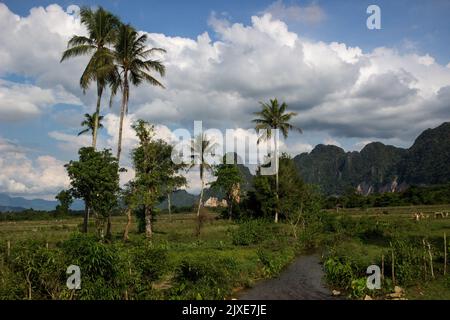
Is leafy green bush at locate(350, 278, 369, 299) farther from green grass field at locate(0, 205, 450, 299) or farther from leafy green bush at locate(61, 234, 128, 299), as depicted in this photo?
leafy green bush at locate(61, 234, 128, 299)

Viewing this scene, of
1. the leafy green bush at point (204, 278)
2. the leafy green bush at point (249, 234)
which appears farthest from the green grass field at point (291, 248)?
the leafy green bush at point (249, 234)

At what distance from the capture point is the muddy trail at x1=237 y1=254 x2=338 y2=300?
2025 centimetres

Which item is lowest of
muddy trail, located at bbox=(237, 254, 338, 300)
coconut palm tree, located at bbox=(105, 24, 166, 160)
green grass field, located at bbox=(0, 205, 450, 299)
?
muddy trail, located at bbox=(237, 254, 338, 300)

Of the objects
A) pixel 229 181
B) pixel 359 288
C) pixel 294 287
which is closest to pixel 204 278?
pixel 294 287

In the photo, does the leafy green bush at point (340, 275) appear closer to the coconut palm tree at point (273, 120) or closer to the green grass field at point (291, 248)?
the green grass field at point (291, 248)

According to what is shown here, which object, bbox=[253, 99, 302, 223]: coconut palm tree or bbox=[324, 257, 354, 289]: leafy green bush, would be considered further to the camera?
bbox=[253, 99, 302, 223]: coconut palm tree

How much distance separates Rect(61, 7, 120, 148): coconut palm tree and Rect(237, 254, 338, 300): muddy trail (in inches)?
715

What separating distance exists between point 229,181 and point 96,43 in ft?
115

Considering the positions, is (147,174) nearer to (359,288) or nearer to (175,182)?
(175,182)

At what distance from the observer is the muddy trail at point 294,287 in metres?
20.2

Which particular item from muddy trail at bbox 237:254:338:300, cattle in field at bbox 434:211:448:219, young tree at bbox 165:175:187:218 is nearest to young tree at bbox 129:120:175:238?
young tree at bbox 165:175:187:218

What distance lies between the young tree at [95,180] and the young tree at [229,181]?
3303 centimetres

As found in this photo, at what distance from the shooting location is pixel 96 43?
34969 millimetres
